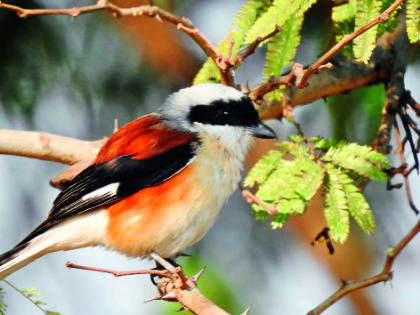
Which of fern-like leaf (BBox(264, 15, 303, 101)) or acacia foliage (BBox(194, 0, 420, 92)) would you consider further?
fern-like leaf (BBox(264, 15, 303, 101))

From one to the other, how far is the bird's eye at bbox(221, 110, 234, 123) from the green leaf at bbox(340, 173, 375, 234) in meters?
0.61

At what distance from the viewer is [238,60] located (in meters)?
2.61

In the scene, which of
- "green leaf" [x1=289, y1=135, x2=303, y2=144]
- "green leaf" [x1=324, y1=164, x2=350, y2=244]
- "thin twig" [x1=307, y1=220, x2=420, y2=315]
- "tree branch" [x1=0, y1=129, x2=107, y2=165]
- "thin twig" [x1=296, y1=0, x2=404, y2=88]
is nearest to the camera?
"thin twig" [x1=296, y1=0, x2=404, y2=88]

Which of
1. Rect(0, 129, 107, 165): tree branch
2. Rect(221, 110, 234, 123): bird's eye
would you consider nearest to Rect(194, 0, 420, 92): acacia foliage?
Rect(221, 110, 234, 123): bird's eye

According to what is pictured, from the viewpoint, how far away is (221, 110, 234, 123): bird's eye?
292cm

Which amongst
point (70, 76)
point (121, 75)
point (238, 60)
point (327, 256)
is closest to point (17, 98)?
point (70, 76)

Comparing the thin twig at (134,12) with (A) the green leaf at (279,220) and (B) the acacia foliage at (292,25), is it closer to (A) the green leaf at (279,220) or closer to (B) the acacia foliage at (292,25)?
(B) the acacia foliage at (292,25)

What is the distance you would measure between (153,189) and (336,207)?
78 centimetres

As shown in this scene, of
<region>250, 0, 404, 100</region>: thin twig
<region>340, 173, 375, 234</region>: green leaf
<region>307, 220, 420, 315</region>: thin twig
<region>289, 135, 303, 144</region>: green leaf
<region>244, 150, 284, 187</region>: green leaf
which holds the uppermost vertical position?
<region>250, 0, 404, 100</region>: thin twig

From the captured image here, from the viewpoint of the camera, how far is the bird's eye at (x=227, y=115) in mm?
2920

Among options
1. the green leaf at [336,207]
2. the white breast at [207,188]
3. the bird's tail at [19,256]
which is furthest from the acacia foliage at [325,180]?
the bird's tail at [19,256]

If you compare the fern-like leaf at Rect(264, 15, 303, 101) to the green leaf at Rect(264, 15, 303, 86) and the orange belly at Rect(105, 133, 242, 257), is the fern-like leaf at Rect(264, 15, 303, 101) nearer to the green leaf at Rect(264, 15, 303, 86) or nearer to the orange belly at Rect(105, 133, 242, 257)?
the green leaf at Rect(264, 15, 303, 86)

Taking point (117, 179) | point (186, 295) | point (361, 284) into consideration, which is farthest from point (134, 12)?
point (361, 284)

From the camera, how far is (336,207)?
8.33 feet
